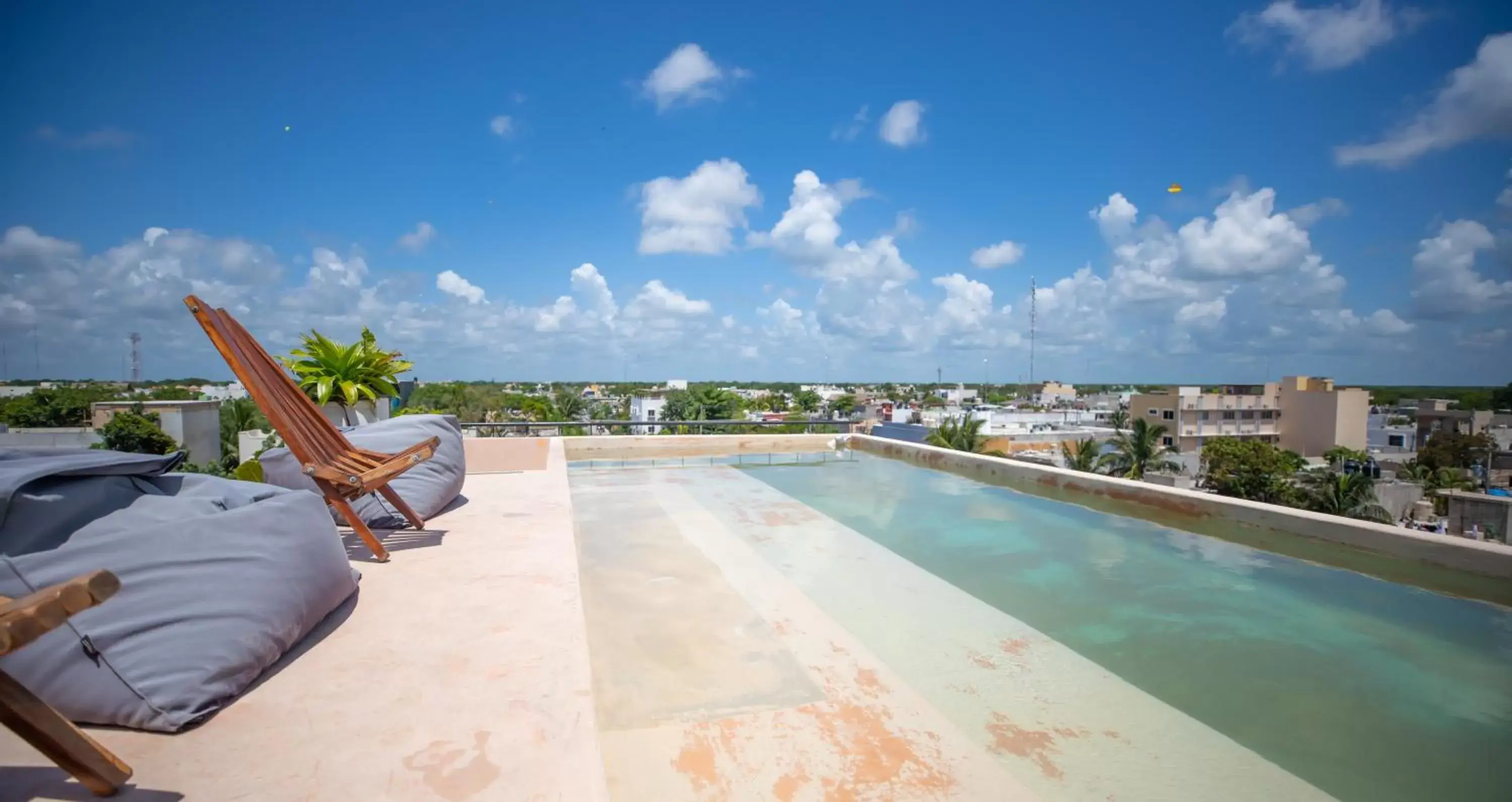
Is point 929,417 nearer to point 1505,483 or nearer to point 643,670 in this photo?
point 1505,483

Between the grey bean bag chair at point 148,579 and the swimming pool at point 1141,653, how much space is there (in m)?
0.95

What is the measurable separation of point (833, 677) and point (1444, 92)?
52.1ft

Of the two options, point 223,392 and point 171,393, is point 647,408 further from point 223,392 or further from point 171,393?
point 223,392

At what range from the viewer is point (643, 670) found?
2.11m

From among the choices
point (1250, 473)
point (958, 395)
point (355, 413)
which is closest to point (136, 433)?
point (355, 413)

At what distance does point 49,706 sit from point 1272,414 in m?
63.9

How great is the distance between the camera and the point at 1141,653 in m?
2.49

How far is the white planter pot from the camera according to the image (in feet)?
18.3

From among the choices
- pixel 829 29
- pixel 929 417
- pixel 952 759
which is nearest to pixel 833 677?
pixel 952 759

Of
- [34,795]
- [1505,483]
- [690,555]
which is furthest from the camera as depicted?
[1505,483]

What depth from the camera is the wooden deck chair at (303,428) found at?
8.60 feet

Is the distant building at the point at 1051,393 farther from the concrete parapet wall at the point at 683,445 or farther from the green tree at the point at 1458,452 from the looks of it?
the concrete parapet wall at the point at 683,445

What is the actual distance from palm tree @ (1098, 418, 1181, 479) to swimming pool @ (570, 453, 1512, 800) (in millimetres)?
28630

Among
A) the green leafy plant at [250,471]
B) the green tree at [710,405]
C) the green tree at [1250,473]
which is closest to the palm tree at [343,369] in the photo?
the green leafy plant at [250,471]
